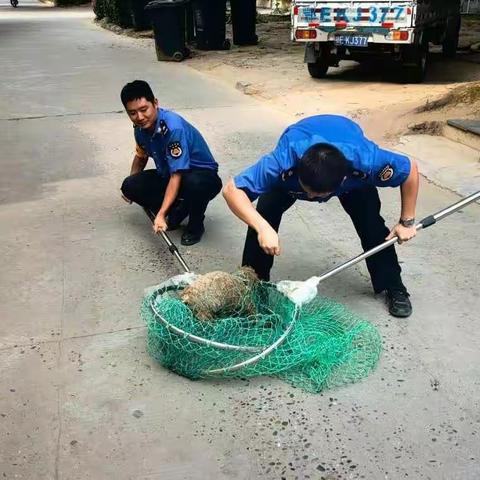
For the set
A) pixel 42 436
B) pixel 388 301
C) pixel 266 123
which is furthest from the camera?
pixel 266 123

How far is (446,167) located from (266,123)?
2.49 m

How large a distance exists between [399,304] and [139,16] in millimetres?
16783

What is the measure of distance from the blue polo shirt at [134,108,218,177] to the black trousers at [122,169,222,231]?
0.08m

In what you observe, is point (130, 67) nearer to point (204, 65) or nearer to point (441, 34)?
point (204, 65)

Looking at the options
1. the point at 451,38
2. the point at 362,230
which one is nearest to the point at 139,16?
the point at 451,38

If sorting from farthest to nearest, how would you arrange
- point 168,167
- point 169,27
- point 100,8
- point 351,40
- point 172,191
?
1. point 100,8
2. point 169,27
3. point 351,40
4. point 168,167
5. point 172,191

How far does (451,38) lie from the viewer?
431 inches

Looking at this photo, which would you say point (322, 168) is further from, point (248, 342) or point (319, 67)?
point (319, 67)

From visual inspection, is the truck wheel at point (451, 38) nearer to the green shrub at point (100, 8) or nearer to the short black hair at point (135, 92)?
the short black hair at point (135, 92)

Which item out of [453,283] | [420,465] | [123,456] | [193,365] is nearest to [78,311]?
[193,365]

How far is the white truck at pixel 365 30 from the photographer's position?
7.91 meters

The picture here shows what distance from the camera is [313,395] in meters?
2.41

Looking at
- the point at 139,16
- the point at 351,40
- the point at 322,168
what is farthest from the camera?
the point at 139,16

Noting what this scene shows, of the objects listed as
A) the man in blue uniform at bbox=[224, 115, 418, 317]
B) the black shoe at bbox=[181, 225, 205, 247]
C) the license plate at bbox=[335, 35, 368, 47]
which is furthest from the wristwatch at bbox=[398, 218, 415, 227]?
the license plate at bbox=[335, 35, 368, 47]
